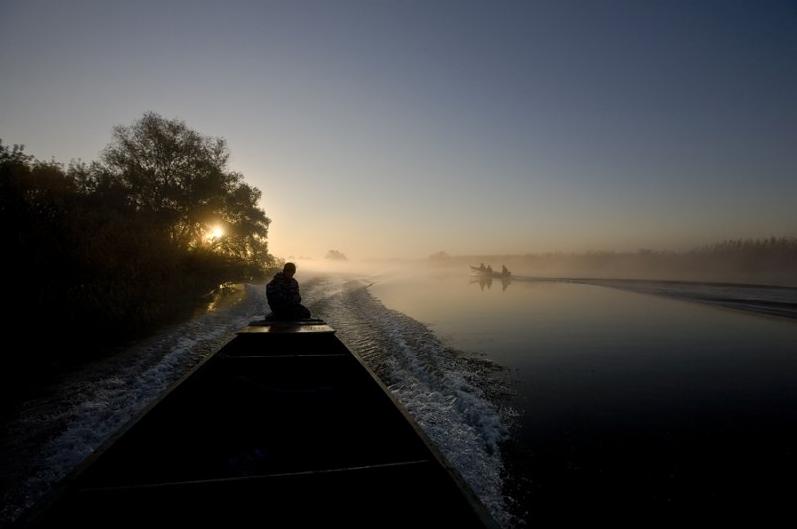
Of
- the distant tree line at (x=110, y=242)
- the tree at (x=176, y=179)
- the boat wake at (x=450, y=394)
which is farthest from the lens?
the tree at (x=176, y=179)

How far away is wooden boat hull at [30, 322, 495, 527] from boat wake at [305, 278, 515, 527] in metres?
1.35

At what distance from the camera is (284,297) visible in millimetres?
11219

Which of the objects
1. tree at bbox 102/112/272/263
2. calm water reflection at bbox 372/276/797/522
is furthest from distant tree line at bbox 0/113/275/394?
calm water reflection at bbox 372/276/797/522

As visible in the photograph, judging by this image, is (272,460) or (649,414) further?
(649,414)

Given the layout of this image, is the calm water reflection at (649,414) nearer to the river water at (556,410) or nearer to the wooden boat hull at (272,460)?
the river water at (556,410)

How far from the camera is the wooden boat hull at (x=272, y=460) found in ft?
8.90

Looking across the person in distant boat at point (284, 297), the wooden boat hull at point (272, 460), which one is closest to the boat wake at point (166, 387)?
the wooden boat hull at point (272, 460)

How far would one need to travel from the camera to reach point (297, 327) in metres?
9.33

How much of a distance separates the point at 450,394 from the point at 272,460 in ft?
14.0

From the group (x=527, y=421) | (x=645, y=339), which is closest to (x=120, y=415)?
(x=527, y=421)

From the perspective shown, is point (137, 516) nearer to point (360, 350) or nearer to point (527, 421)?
point (527, 421)

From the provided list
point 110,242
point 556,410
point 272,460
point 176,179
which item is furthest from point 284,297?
point 176,179

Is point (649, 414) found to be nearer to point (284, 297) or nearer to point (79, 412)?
point (284, 297)

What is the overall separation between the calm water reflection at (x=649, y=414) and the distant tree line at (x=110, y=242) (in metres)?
11.8
